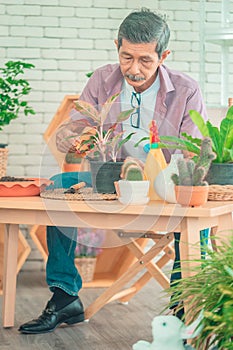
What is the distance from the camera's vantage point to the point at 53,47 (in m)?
5.18

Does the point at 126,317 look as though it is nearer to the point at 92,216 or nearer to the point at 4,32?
the point at 92,216

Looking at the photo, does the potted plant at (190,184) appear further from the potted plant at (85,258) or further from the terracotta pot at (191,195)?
the potted plant at (85,258)

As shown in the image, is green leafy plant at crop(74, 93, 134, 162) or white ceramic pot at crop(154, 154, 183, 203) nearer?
white ceramic pot at crop(154, 154, 183, 203)

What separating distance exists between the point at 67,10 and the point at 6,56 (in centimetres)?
50

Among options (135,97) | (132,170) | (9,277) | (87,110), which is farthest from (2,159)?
(132,170)

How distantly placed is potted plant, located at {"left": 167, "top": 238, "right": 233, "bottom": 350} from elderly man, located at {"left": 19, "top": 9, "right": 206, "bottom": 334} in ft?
3.13

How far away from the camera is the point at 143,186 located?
9.23ft

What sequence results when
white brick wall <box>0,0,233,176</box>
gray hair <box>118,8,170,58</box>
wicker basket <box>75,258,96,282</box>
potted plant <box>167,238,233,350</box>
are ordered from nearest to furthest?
potted plant <box>167,238,233,350</box> → gray hair <box>118,8,170,58</box> → wicker basket <box>75,258,96,282</box> → white brick wall <box>0,0,233,176</box>

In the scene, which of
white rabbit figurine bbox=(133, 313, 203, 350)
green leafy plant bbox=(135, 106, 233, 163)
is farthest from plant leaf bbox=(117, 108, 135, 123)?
white rabbit figurine bbox=(133, 313, 203, 350)

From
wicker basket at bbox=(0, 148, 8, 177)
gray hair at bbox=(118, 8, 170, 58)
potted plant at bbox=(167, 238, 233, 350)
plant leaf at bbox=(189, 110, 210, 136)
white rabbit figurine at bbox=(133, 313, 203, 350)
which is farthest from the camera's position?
wicker basket at bbox=(0, 148, 8, 177)

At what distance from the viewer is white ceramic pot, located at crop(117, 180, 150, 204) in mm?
2807

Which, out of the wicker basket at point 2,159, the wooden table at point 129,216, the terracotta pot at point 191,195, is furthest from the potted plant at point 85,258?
the terracotta pot at point 191,195

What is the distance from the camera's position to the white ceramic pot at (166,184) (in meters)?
2.82

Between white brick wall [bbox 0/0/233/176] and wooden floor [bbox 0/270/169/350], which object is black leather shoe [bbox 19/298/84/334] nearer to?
wooden floor [bbox 0/270/169/350]
